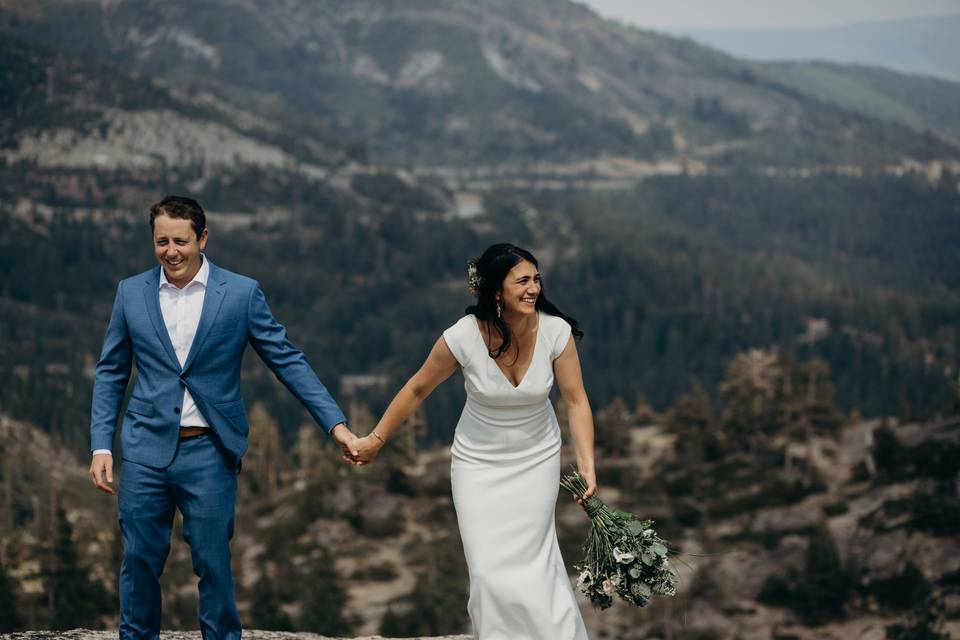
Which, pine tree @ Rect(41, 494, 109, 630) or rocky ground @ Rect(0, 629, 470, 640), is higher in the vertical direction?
rocky ground @ Rect(0, 629, 470, 640)

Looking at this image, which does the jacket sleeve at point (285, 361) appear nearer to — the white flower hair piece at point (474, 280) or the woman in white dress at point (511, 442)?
the woman in white dress at point (511, 442)

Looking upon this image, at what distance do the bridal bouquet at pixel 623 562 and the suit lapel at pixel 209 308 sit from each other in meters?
3.94

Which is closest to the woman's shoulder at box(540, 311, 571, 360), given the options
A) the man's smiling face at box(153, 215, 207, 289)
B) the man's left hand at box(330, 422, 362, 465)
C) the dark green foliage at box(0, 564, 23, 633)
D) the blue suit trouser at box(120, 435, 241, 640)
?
the man's left hand at box(330, 422, 362, 465)

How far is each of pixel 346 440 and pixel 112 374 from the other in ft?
7.95

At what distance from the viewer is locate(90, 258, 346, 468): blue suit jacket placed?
11.1 m

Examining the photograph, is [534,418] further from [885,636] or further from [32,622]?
[32,622]

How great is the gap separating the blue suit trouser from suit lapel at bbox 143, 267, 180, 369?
84 centimetres

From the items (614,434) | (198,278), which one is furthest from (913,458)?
(198,278)

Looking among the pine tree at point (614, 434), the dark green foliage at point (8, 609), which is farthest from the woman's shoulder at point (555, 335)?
the pine tree at point (614, 434)

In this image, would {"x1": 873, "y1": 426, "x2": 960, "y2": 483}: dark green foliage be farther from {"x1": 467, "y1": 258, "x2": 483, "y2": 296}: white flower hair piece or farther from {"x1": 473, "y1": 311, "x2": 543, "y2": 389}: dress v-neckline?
{"x1": 467, "y1": 258, "x2": 483, "y2": 296}: white flower hair piece

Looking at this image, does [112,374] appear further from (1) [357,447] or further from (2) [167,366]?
(1) [357,447]

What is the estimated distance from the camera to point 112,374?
1145 centimetres

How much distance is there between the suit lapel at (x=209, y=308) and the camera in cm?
1122

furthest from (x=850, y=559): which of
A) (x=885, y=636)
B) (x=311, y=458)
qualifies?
(x=311, y=458)
